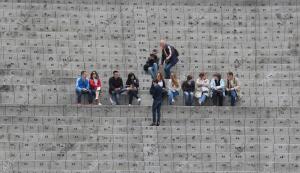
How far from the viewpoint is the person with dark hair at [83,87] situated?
46.3 metres

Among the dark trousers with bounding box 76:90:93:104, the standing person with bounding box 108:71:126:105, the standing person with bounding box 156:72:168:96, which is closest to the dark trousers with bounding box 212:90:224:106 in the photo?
the standing person with bounding box 156:72:168:96

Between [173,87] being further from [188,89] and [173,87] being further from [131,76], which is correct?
[131,76]

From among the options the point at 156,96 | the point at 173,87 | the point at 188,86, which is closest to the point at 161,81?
the point at 173,87

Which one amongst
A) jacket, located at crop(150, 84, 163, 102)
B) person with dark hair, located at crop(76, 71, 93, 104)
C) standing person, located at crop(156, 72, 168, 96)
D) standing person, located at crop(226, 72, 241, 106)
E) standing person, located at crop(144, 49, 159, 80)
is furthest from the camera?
standing person, located at crop(144, 49, 159, 80)

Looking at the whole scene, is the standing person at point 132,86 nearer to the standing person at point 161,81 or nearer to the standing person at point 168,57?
the standing person at point 161,81

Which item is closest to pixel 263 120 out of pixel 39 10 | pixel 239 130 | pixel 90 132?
pixel 239 130

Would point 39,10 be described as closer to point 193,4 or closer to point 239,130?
point 193,4

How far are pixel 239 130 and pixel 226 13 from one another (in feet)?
24.3

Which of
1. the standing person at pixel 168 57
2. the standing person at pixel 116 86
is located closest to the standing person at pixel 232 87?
the standing person at pixel 168 57

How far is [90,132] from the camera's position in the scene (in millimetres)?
45500

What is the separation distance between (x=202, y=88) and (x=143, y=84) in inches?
94.3

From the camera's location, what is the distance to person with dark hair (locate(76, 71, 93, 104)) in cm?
4634

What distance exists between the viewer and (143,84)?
1898 inches

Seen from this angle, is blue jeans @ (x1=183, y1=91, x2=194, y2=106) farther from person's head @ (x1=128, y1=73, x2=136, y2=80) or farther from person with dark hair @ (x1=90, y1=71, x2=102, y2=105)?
person with dark hair @ (x1=90, y1=71, x2=102, y2=105)
